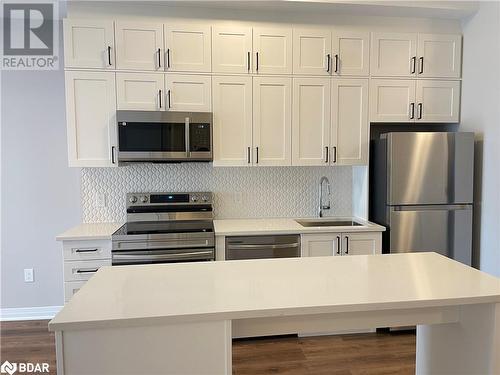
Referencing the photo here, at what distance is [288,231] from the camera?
2957mm

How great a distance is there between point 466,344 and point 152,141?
2433 millimetres

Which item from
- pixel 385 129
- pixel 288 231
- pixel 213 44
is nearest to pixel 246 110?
pixel 213 44

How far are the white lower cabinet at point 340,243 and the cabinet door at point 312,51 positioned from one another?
1410 mm

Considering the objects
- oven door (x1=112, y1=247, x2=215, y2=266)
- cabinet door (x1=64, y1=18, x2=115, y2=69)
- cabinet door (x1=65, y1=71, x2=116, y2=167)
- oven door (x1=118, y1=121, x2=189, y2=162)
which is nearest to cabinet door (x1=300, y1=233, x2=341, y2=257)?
oven door (x1=112, y1=247, x2=215, y2=266)

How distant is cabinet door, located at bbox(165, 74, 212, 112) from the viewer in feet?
9.82

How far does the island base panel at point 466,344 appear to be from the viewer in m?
1.48

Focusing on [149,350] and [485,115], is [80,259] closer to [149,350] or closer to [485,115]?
[149,350]

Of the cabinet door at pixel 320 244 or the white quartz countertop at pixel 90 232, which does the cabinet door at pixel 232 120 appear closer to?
the cabinet door at pixel 320 244

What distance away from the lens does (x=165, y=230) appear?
295 centimetres

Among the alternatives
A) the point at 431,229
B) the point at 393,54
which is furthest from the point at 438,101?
the point at 431,229

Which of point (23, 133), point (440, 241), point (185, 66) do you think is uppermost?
point (185, 66)

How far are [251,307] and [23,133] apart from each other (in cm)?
304

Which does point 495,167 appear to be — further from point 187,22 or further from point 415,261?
point 187,22

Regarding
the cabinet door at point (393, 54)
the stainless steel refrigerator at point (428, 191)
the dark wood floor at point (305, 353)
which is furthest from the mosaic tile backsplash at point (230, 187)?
the dark wood floor at point (305, 353)
